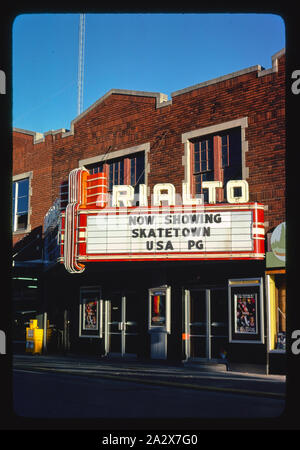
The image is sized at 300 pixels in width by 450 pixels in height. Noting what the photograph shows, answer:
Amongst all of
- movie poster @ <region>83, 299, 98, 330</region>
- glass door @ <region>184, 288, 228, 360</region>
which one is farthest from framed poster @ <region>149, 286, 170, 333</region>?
movie poster @ <region>83, 299, 98, 330</region>

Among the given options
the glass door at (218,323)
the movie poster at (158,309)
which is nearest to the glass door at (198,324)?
the glass door at (218,323)

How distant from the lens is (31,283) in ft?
82.9

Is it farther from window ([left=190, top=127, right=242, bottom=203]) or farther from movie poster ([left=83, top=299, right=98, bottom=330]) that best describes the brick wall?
movie poster ([left=83, top=299, right=98, bottom=330])

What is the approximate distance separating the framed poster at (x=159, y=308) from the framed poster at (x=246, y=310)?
8.99ft

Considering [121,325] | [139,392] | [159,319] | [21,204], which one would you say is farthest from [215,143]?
[21,204]

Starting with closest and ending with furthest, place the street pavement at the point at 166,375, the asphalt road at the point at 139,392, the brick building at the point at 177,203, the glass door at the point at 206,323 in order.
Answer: the asphalt road at the point at 139,392 → the street pavement at the point at 166,375 → the brick building at the point at 177,203 → the glass door at the point at 206,323

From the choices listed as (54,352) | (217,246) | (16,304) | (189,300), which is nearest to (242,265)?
(217,246)

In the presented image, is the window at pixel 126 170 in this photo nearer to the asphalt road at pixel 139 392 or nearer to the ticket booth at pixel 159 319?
the ticket booth at pixel 159 319

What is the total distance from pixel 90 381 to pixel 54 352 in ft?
33.1

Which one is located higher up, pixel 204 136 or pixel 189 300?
pixel 204 136

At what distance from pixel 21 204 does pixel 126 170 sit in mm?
7392

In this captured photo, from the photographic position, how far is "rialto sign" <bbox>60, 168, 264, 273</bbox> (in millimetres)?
16312

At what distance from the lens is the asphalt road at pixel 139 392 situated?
28.9ft

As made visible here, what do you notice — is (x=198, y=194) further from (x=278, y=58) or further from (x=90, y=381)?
(x=90, y=381)
